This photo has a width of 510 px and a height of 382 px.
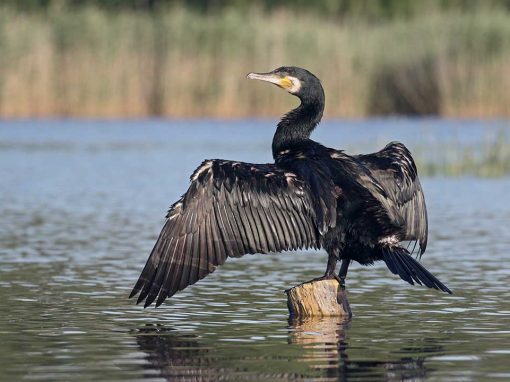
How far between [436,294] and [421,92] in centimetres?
2255

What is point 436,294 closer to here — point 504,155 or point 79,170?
point 504,155

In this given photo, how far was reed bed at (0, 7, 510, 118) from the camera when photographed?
30.3m

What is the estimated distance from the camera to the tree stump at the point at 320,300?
9.13 metres

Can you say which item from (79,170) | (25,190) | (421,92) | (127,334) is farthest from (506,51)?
(127,334)

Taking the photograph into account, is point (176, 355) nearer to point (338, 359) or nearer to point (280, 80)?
point (338, 359)

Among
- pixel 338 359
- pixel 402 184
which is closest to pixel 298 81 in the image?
pixel 402 184

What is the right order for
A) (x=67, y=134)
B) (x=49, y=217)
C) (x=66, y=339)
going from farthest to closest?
(x=67, y=134)
(x=49, y=217)
(x=66, y=339)

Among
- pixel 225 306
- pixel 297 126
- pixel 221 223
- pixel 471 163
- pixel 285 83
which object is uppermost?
pixel 285 83

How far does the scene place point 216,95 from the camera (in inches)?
1236

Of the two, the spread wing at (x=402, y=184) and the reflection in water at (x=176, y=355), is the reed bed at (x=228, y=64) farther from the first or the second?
the reflection in water at (x=176, y=355)

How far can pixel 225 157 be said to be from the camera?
23.3 metres

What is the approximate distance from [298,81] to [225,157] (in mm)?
13304

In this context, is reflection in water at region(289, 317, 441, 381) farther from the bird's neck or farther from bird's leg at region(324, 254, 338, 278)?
the bird's neck

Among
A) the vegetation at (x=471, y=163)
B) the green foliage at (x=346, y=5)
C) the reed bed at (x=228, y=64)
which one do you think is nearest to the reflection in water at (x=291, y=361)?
the vegetation at (x=471, y=163)
